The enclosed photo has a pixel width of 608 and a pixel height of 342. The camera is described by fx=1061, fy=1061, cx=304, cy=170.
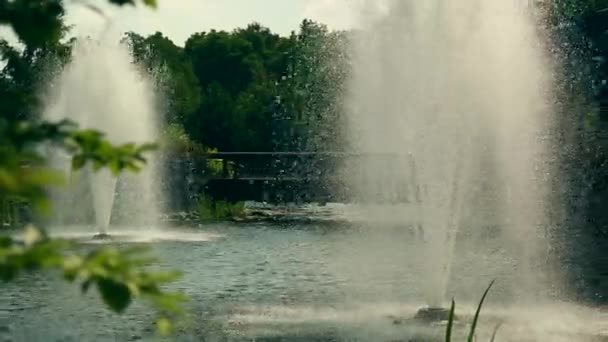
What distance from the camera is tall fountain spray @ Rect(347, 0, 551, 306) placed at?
47.8 ft

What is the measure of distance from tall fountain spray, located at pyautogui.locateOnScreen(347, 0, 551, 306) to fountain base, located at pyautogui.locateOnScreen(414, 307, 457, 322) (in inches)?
14.7

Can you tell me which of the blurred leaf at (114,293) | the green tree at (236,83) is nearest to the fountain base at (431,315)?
the blurred leaf at (114,293)

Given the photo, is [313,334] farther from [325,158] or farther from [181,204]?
[325,158]

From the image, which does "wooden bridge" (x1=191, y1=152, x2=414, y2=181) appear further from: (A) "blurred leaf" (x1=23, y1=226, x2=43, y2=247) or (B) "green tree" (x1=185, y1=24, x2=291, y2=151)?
(A) "blurred leaf" (x1=23, y1=226, x2=43, y2=247)

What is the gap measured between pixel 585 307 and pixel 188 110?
6049 cm

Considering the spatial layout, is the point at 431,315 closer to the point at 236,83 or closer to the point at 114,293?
the point at 114,293

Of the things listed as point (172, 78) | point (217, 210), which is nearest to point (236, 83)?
point (172, 78)

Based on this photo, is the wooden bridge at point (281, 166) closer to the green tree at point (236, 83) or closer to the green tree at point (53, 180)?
the green tree at point (236, 83)

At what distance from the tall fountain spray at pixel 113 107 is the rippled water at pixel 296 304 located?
26.7 ft

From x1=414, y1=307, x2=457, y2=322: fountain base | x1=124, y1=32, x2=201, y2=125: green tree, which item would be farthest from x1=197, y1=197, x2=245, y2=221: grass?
x1=124, y1=32, x2=201, y2=125: green tree

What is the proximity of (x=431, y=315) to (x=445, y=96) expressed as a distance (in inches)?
161

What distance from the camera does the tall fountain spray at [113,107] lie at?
29.8 metres

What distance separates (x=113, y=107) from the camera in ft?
99.5

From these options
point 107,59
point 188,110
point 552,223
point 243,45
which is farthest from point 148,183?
point 243,45
